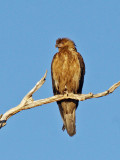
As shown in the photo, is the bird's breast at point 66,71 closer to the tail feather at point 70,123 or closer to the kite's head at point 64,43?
the kite's head at point 64,43

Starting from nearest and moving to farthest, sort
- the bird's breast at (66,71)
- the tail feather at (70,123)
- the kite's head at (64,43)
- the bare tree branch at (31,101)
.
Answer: the bare tree branch at (31,101) < the bird's breast at (66,71) < the tail feather at (70,123) < the kite's head at (64,43)

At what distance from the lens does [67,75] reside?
1054 centimetres

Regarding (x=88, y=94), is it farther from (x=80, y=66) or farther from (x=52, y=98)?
(x=80, y=66)

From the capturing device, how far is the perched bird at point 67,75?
10.5 meters

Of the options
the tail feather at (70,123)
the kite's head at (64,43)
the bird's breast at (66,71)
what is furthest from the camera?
the kite's head at (64,43)

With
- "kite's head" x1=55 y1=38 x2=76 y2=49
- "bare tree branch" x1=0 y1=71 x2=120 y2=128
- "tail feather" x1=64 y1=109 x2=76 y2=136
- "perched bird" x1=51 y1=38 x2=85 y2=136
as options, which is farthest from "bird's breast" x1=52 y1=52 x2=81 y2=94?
"bare tree branch" x1=0 y1=71 x2=120 y2=128

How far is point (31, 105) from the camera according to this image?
29.5ft

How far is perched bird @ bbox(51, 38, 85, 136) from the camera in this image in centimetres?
1053

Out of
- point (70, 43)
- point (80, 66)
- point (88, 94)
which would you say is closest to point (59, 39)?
point (70, 43)

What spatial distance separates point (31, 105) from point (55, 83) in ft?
6.36

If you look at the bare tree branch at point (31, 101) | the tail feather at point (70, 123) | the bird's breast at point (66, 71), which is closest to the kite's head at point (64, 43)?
the bird's breast at point (66, 71)

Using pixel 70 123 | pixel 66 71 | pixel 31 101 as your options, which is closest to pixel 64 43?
pixel 66 71

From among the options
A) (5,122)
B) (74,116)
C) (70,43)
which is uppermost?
(70,43)

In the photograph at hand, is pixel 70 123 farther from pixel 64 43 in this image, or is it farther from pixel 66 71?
pixel 64 43
